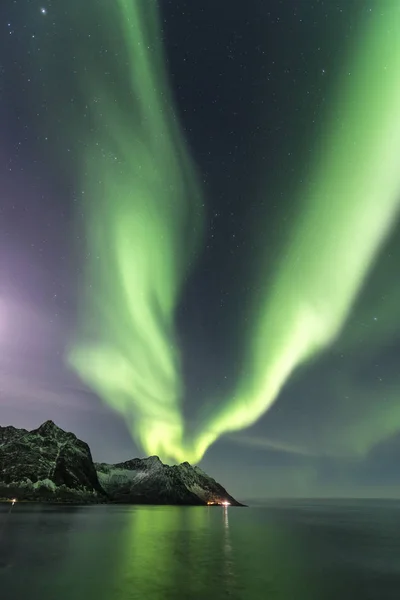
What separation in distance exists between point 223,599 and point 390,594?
58.7ft

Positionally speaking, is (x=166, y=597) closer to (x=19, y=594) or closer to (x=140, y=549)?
(x=19, y=594)

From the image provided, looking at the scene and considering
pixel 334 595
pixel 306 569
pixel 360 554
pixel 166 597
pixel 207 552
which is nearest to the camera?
pixel 166 597

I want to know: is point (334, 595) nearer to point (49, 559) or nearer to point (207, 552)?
point (207, 552)

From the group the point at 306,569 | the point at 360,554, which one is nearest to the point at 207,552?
the point at 306,569

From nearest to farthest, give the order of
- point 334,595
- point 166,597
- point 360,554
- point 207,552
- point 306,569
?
point 166,597 < point 334,595 < point 306,569 < point 207,552 < point 360,554

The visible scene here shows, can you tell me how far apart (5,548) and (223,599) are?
48370mm

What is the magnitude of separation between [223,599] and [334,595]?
11.6 metres

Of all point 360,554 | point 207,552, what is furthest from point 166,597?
point 360,554

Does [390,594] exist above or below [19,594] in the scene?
below

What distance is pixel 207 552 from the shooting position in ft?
205

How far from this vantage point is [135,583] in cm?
3747

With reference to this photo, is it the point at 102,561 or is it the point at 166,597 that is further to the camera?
the point at 102,561

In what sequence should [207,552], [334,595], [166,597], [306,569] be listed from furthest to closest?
1. [207,552]
2. [306,569]
3. [334,595]
4. [166,597]

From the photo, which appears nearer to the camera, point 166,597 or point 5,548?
point 166,597
